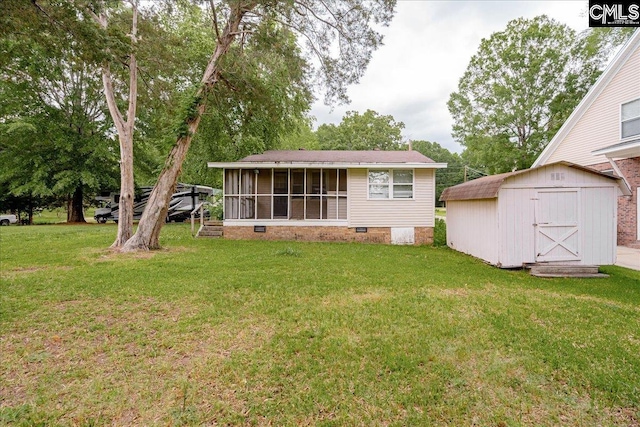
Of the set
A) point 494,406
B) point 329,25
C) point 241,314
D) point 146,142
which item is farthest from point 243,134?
point 494,406

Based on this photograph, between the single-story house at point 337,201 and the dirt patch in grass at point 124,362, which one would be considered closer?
the dirt patch in grass at point 124,362

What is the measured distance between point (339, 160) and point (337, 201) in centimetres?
156

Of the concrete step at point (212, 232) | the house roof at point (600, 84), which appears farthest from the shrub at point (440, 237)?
the concrete step at point (212, 232)

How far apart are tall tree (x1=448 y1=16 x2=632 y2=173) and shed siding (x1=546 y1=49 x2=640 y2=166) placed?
6.37 m

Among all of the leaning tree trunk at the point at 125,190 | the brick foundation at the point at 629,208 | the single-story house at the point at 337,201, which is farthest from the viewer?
the single-story house at the point at 337,201

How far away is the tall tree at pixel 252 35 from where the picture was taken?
29.3ft

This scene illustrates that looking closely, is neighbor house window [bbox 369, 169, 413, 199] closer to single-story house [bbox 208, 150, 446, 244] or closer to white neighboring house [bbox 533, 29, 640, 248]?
single-story house [bbox 208, 150, 446, 244]

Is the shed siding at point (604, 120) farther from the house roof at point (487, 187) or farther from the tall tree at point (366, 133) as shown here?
the tall tree at point (366, 133)

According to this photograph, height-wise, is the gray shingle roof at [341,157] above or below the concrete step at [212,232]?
above

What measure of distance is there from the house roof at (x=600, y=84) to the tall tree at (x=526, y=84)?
5771mm

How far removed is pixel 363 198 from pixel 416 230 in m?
2.32

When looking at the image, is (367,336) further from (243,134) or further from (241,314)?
(243,134)

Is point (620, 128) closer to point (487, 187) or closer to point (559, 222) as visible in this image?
point (559, 222)

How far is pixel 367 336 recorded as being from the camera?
11.2 feet
